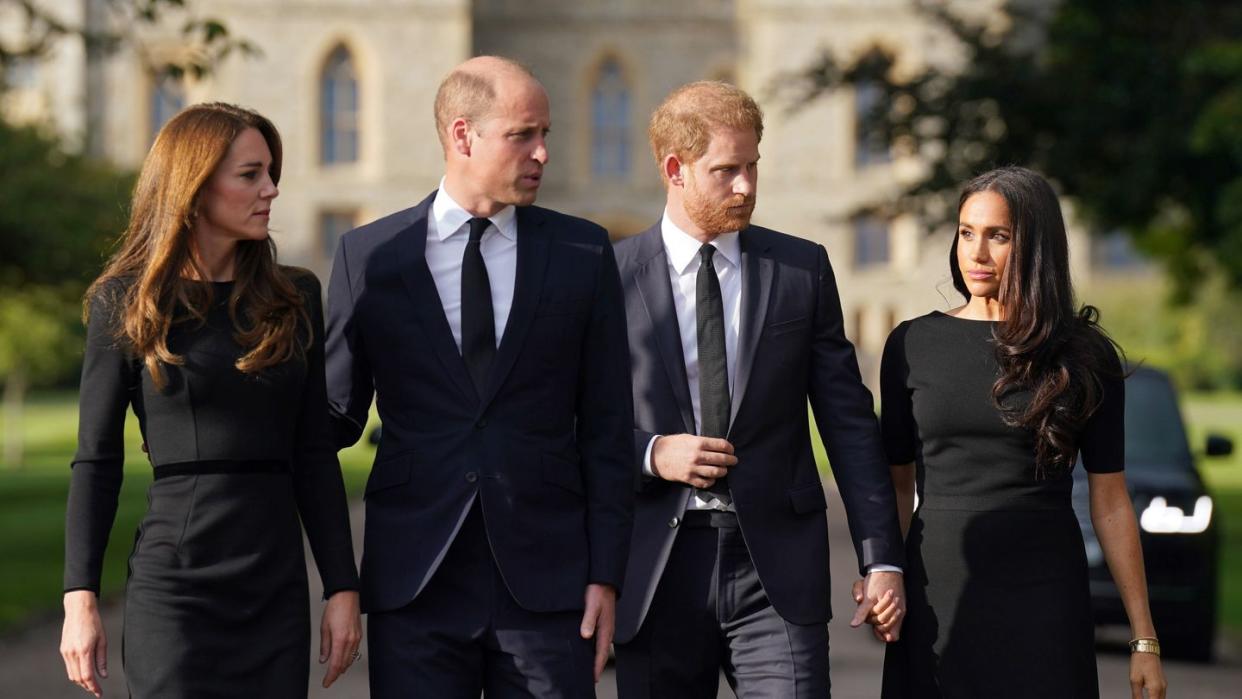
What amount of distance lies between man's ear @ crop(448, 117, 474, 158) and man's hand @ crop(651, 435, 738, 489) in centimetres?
93

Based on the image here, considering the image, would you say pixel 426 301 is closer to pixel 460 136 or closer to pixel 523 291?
pixel 523 291

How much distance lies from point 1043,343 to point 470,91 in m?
1.56

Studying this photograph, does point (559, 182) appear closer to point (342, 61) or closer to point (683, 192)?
point (342, 61)

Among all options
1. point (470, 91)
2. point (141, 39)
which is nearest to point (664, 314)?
point (470, 91)

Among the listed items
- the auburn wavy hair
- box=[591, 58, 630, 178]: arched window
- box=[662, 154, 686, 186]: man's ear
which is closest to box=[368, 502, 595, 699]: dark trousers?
the auburn wavy hair

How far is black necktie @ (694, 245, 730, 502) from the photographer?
531 cm

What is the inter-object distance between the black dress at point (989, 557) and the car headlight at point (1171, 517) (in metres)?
6.66

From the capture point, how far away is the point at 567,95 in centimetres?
5541

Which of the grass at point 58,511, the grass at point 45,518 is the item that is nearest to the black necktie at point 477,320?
the grass at point 45,518

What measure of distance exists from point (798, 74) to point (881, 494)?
49.6 feet

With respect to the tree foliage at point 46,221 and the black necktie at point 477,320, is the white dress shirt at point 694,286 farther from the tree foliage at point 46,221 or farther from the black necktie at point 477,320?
the tree foliage at point 46,221

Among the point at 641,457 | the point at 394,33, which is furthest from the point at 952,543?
the point at 394,33

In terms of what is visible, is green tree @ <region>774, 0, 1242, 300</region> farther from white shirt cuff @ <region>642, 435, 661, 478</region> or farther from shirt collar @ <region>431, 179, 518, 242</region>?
shirt collar @ <region>431, 179, 518, 242</region>

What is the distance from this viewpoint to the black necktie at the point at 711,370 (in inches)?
209
